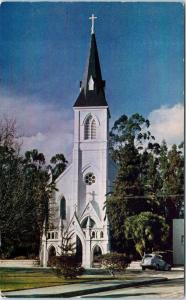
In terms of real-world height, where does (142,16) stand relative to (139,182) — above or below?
above

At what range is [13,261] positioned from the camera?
24.6ft

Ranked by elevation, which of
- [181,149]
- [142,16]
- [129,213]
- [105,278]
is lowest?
[105,278]

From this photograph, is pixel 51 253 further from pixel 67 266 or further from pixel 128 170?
pixel 128 170

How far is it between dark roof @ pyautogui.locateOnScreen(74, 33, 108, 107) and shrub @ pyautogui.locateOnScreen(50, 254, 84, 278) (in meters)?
1.17

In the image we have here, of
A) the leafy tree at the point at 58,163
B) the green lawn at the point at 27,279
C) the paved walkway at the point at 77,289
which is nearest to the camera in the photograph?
the paved walkway at the point at 77,289

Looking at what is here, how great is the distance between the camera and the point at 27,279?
7.45m

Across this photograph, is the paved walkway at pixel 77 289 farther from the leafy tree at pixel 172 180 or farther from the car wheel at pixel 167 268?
the leafy tree at pixel 172 180

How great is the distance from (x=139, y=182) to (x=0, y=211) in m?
1.08

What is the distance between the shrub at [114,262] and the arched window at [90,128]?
3.00 ft

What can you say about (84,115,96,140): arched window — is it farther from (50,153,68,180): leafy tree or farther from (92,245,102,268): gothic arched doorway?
(92,245,102,268): gothic arched doorway

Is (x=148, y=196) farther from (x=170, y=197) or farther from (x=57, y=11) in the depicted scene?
(x=57, y=11)

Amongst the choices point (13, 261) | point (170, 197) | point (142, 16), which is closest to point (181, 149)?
point (170, 197)

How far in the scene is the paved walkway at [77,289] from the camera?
7250 millimetres

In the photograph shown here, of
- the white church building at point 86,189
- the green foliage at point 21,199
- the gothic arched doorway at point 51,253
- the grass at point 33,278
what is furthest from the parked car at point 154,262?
the green foliage at point 21,199
